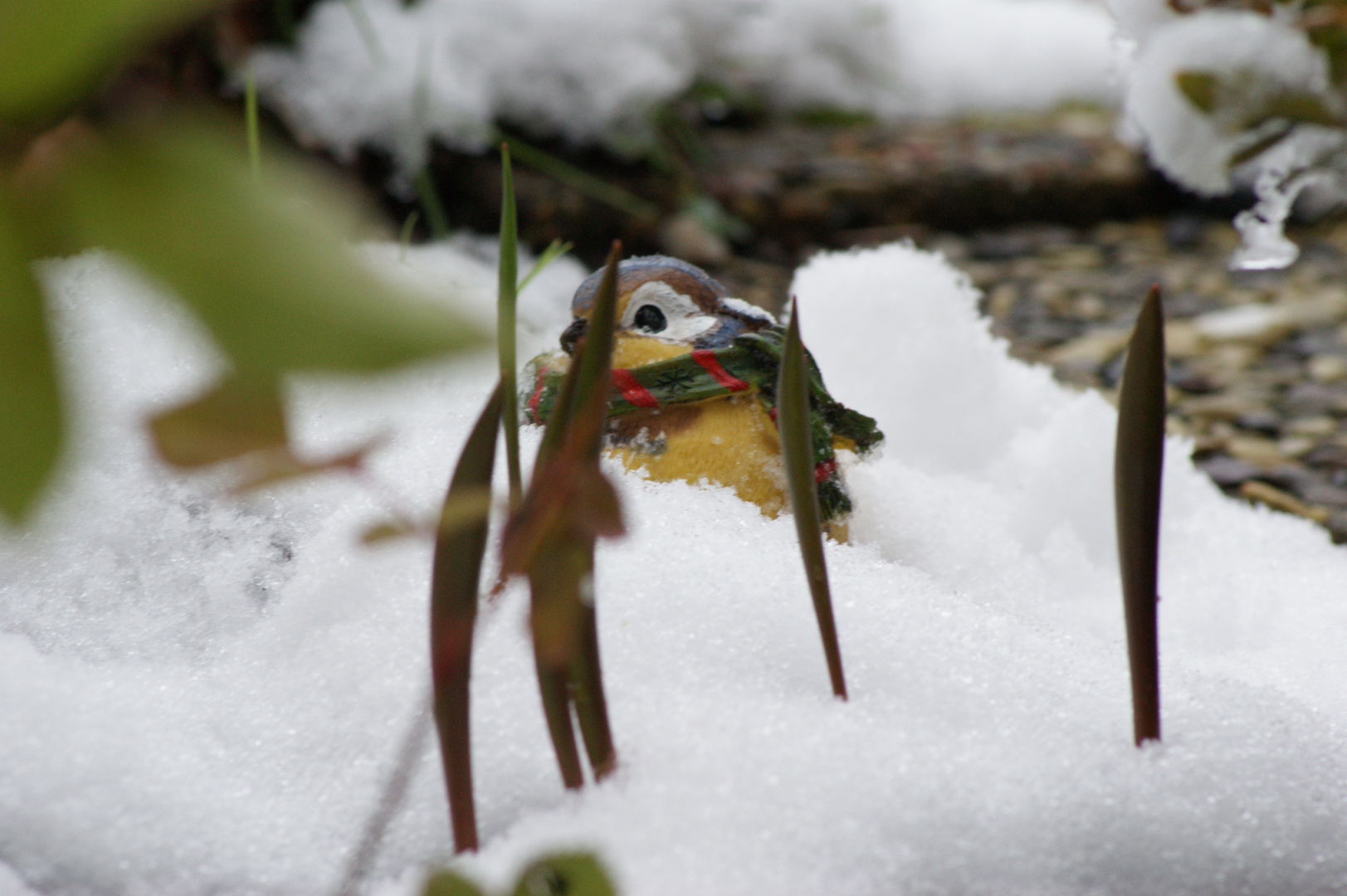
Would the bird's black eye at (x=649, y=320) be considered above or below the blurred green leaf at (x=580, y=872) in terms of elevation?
above

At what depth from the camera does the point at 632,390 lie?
59 cm

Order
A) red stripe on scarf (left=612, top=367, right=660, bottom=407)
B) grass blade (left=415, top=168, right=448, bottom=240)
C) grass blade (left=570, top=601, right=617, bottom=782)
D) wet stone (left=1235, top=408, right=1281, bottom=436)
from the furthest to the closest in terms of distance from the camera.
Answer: grass blade (left=415, top=168, right=448, bottom=240) < wet stone (left=1235, top=408, right=1281, bottom=436) < red stripe on scarf (left=612, top=367, right=660, bottom=407) < grass blade (left=570, top=601, right=617, bottom=782)

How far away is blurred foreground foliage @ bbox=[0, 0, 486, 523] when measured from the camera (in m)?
0.11

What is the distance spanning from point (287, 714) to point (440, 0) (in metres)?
1.27

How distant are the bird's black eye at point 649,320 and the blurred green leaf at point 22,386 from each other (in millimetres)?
520

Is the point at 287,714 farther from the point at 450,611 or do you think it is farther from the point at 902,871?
the point at 902,871

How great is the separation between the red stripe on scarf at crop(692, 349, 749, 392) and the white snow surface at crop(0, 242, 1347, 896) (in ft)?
0.23

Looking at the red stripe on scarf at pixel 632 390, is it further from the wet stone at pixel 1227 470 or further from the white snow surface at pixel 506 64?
the white snow surface at pixel 506 64

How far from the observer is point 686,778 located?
0.37m

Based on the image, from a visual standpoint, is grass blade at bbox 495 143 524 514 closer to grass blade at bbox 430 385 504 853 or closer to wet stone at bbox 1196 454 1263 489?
grass blade at bbox 430 385 504 853

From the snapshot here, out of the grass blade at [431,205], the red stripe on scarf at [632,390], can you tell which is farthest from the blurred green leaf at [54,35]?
the grass blade at [431,205]

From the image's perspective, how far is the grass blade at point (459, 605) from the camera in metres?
0.32

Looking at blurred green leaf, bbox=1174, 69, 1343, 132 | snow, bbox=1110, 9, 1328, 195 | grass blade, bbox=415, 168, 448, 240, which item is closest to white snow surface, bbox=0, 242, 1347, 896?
blurred green leaf, bbox=1174, 69, 1343, 132

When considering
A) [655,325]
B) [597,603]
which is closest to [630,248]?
[655,325]
